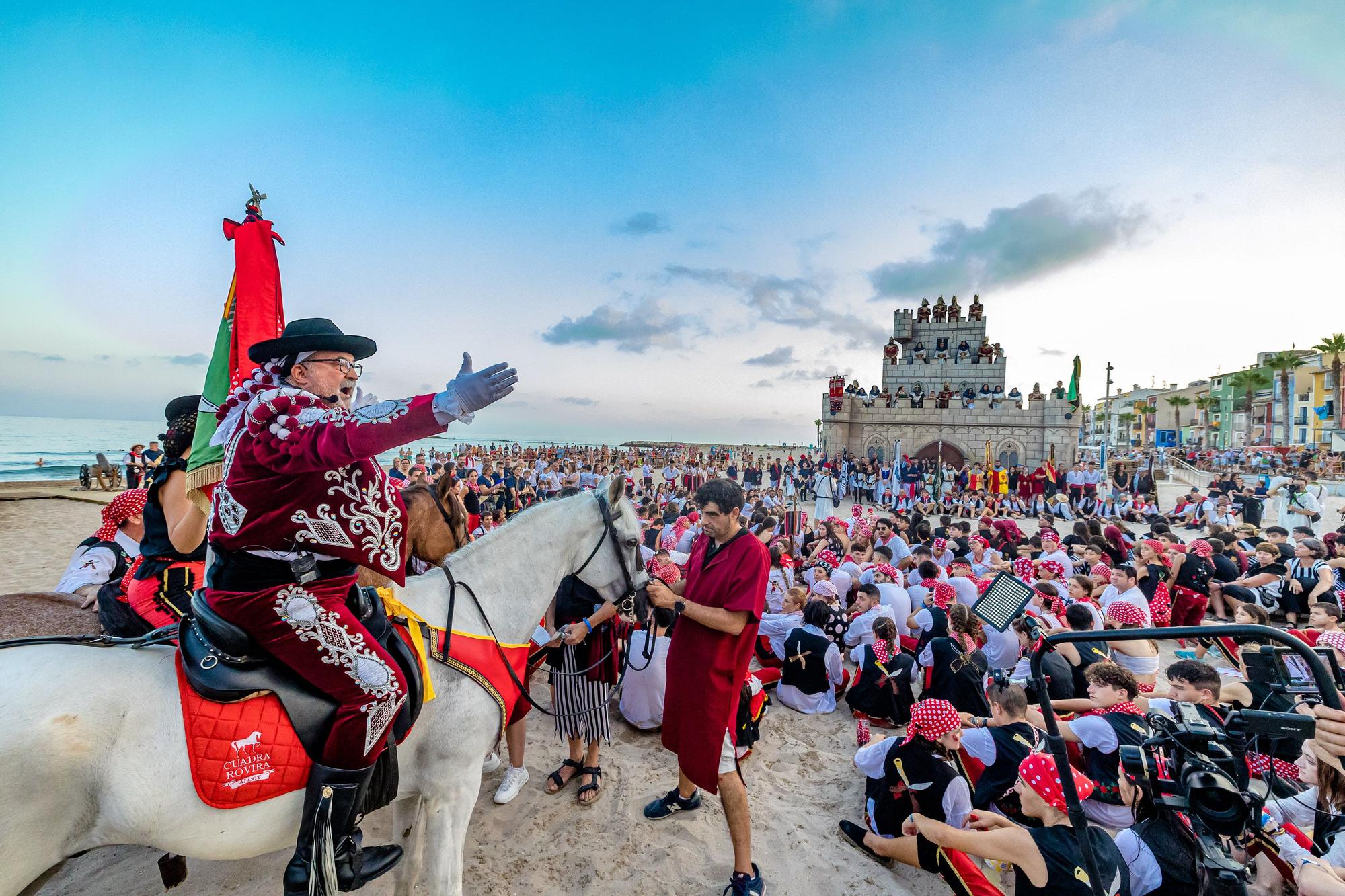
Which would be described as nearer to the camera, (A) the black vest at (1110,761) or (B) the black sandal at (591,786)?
(A) the black vest at (1110,761)

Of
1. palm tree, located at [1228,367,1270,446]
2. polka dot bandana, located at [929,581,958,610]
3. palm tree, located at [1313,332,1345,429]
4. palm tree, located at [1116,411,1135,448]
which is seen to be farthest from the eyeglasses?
palm tree, located at [1116,411,1135,448]

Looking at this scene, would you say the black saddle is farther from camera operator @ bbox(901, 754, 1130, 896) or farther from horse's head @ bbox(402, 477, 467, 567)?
camera operator @ bbox(901, 754, 1130, 896)

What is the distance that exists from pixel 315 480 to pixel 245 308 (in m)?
1.92

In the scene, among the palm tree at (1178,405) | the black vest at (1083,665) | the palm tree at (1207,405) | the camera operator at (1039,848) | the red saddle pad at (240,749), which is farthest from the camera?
the palm tree at (1178,405)

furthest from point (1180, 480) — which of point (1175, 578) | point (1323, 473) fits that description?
point (1175, 578)

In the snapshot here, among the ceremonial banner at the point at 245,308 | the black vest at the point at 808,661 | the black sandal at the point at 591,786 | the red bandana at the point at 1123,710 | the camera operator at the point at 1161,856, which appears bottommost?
the black sandal at the point at 591,786

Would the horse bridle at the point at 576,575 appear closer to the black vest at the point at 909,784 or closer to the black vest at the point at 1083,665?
the black vest at the point at 909,784

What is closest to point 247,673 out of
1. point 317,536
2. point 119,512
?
point 317,536

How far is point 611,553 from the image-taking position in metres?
3.29

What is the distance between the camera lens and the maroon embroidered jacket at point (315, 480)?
187cm

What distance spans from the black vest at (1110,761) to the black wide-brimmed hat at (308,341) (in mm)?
4884

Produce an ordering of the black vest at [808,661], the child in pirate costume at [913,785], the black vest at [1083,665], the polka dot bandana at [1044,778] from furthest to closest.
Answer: the black vest at [808,661] → the black vest at [1083,665] → the child in pirate costume at [913,785] → the polka dot bandana at [1044,778]

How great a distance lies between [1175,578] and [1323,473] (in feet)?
123

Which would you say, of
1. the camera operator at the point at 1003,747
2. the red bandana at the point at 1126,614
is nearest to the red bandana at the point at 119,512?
the camera operator at the point at 1003,747
